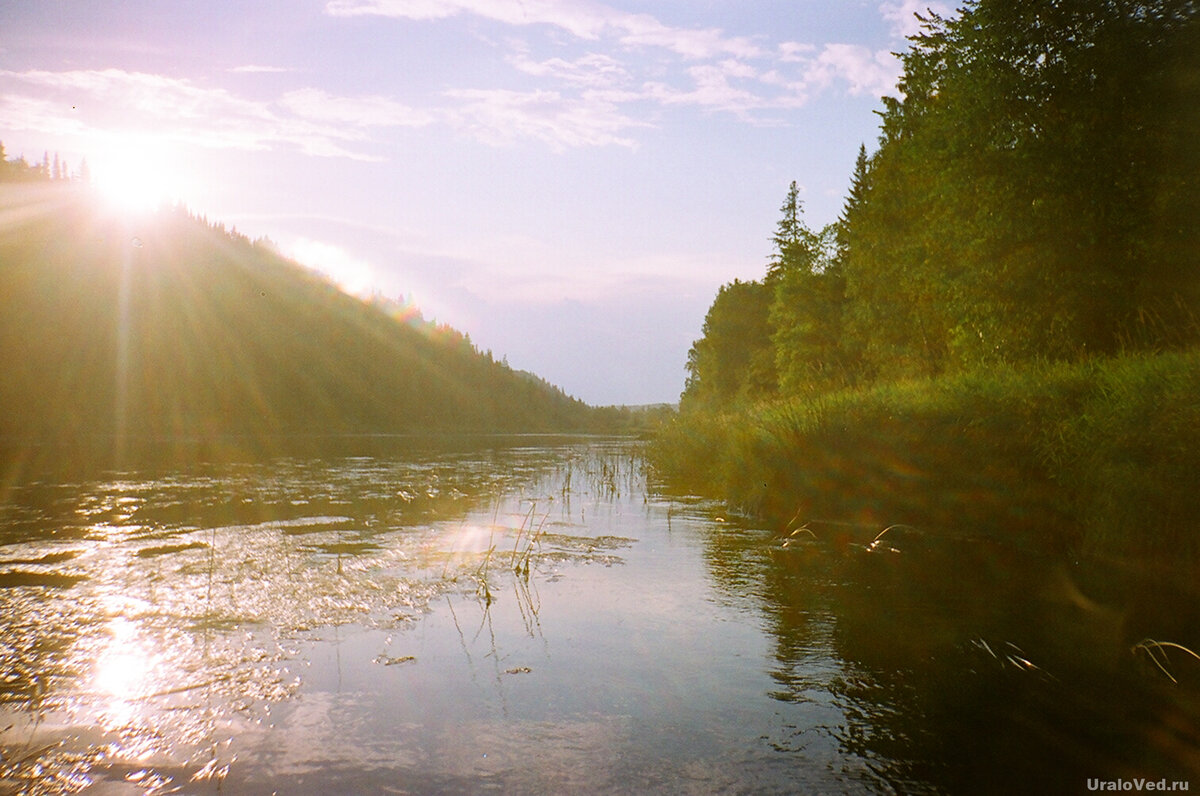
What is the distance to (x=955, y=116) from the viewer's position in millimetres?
24281

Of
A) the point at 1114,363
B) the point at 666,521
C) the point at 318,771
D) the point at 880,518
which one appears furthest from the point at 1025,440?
the point at 318,771

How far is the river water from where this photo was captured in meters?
5.54

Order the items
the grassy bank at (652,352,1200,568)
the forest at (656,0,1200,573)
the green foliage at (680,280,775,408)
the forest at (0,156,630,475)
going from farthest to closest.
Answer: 1. the forest at (0,156,630,475)
2. the green foliage at (680,280,775,408)
3. the forest at (656,0,1200,573)
4. the grassy bank at (652,352,1200,568)

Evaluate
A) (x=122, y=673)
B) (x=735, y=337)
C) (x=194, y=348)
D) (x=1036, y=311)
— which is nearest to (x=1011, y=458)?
(x=1036, y=311)

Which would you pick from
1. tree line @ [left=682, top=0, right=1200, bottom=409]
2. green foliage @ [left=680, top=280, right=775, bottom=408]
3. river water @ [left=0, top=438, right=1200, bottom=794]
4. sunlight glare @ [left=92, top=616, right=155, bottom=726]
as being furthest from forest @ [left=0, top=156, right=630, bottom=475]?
tree line @ [left=682, top=0, right=1200, bottom=409]

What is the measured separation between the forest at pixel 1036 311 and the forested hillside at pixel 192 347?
6373 centimetres

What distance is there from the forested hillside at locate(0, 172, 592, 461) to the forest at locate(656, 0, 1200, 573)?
2509 inches

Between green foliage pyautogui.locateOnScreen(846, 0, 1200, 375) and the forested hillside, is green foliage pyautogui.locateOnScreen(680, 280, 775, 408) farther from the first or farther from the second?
the forested hillside

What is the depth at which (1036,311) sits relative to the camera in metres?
21.7

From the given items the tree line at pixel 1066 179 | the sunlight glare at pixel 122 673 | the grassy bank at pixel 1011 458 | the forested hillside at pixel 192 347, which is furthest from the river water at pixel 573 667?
the forested hillside at pixel 192 347

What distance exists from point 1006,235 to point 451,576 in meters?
18.7

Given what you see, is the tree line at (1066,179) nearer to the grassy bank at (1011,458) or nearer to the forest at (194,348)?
the grassy bank at (1011,458)

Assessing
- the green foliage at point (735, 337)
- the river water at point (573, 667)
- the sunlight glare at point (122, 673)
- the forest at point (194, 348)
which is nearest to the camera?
the river water at point (573, 667)

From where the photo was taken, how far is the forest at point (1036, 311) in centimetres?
1217
